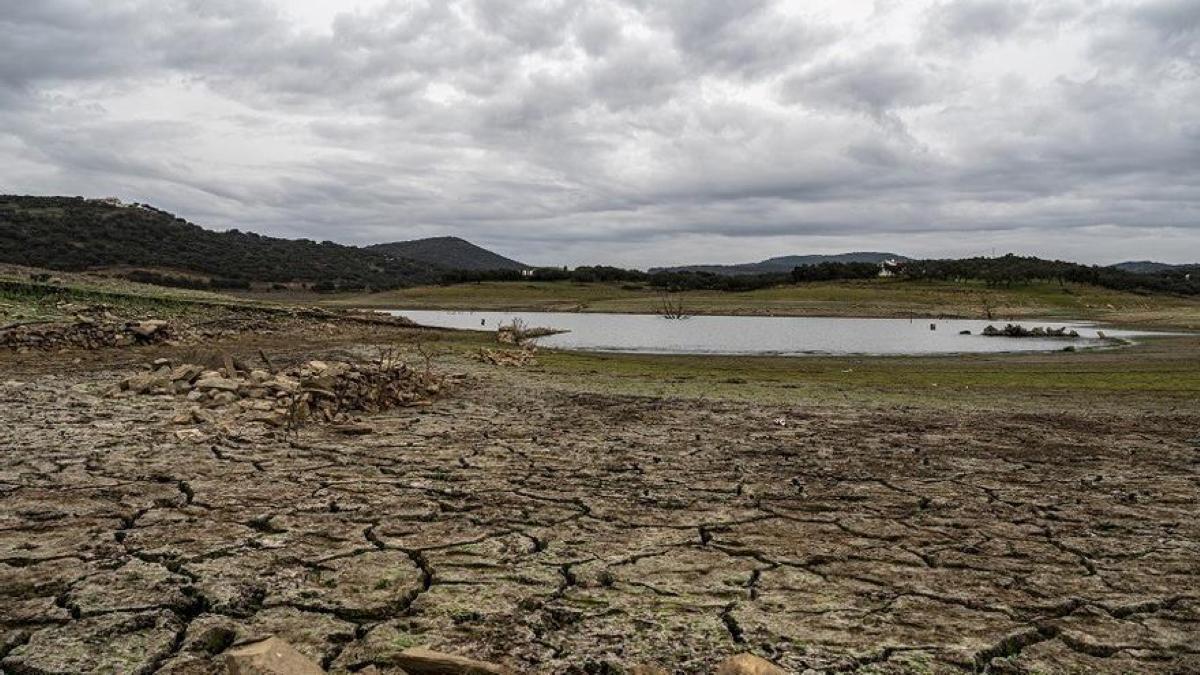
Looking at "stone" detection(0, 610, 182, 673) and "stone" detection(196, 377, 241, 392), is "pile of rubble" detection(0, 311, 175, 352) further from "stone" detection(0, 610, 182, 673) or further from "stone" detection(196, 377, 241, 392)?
"stone" detection(0, 610, 182, 673)

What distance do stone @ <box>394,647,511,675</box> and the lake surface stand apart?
A: 28887 millimetres

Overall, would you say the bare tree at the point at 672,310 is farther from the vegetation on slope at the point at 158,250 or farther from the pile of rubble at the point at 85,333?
the pile of rubble at the point at 85,333

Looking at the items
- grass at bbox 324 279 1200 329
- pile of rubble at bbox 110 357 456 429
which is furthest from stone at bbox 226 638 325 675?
grass at bbox 324 279 1200 329

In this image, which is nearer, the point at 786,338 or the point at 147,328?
the point at 147,328

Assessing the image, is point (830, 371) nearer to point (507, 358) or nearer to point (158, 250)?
point (507, 358)

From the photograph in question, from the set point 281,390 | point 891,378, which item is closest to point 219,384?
point 281,390

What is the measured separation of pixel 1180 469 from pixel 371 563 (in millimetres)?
9366

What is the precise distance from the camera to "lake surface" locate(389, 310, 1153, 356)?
34.9 meters

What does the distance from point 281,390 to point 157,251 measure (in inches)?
3281

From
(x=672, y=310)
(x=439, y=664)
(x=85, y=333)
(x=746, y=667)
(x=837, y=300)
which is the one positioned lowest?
(x=439, y=664)

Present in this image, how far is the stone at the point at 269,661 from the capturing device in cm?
319

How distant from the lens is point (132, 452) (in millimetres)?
8461

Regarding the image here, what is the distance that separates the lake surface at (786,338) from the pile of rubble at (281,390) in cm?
1935

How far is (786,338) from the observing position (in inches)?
1695
